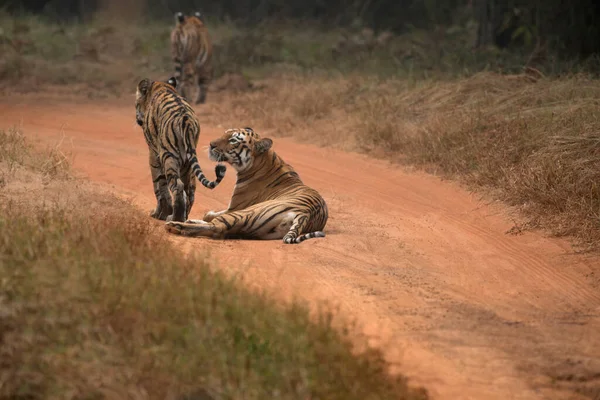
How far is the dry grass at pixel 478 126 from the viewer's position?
27.8 ft

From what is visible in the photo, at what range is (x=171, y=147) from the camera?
7.85 metres

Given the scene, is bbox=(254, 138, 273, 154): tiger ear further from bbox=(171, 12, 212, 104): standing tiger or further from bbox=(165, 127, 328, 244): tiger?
bbox=(171, 12, 212, 104): standing tiger

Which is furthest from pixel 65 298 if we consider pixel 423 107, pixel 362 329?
pixel 423 107

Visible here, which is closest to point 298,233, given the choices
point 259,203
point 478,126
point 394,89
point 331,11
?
point 259,203

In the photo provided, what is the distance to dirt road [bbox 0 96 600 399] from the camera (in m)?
5.18

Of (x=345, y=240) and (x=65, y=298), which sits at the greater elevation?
(x=65, y=298)

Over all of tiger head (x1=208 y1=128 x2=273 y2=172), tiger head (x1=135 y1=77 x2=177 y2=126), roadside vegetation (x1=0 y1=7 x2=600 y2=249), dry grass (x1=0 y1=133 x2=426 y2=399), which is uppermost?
tiger head (x1=135 y1=77 x2=177 y2=126)

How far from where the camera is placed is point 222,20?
2492cm

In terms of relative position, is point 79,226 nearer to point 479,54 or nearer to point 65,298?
point 65,298

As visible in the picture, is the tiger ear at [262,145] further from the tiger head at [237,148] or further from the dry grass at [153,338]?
the dry grass at [153,338]

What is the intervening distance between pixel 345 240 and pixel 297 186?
685 mm

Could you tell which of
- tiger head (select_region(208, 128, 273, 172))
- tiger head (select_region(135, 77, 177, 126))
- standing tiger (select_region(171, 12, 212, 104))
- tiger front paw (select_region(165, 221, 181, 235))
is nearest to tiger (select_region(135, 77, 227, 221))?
tiger head (select_region(135, 77, 177, 126))

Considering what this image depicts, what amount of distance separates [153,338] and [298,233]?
8.94 ft

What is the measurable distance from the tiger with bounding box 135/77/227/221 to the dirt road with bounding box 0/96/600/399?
0.51m
